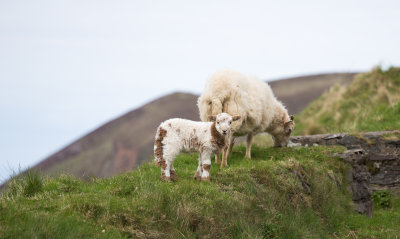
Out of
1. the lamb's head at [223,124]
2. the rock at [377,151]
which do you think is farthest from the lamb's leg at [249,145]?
the lamb's head at [223,124]

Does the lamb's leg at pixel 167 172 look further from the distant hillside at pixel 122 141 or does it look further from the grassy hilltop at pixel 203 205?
the distant hillside at pixel 122 141

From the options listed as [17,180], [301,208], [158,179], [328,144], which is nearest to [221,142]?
[158,179]

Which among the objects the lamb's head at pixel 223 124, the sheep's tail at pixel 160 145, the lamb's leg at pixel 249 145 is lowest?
the lamb's leg at pixel 249 145

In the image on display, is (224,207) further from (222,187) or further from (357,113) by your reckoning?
(357,113)

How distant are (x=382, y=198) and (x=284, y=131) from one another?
11.6 ft

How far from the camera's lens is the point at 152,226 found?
233 inches

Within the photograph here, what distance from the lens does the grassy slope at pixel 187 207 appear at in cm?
553

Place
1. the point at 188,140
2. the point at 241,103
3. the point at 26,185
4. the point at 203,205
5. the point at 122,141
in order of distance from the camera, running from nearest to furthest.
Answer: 1. the point at 203,205
2. the point at 26,185
3. the point at 188,140
4. the point at 241,103
5. the point at 122,141

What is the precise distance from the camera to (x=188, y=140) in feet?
25.3

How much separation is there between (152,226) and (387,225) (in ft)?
22.8

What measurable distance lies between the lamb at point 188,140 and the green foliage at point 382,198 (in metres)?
7.50

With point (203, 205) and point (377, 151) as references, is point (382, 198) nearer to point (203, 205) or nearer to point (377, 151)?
point (377, 151)

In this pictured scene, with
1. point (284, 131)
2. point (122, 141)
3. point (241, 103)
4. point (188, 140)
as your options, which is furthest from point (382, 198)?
point (122, 141)

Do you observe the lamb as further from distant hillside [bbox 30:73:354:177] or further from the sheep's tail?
distant hillside [bbox 30:73:354:177]
